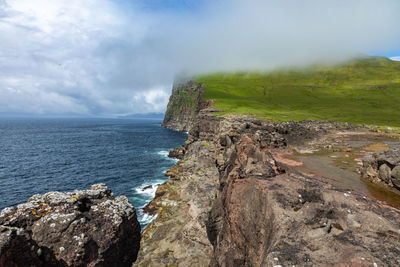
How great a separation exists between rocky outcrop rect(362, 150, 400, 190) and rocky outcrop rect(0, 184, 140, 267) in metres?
24.6

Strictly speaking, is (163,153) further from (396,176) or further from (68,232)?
(396,176)

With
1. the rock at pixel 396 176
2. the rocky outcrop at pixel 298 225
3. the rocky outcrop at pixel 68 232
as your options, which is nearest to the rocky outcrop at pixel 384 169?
the rock at pixel 396 176

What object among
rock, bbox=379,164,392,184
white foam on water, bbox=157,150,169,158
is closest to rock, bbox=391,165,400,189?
rock, bbox=379,164,392,184

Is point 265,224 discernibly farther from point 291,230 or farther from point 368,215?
point 368,215

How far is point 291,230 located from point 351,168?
1789 centimetres

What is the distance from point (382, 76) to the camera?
19412 centimetres

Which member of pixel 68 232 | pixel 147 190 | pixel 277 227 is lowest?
pixel 147 190

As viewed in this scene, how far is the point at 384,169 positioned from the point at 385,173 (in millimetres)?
414

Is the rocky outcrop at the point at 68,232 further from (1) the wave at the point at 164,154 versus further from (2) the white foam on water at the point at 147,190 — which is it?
(1) the wave at the point at 164,154

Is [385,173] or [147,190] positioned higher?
[385,173]

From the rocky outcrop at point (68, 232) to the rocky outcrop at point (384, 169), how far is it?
969 inches

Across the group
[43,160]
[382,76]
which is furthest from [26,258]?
[382,76]

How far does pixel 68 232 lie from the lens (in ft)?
50.3

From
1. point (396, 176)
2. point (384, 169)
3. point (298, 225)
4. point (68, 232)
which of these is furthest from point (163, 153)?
point (298, 225)
